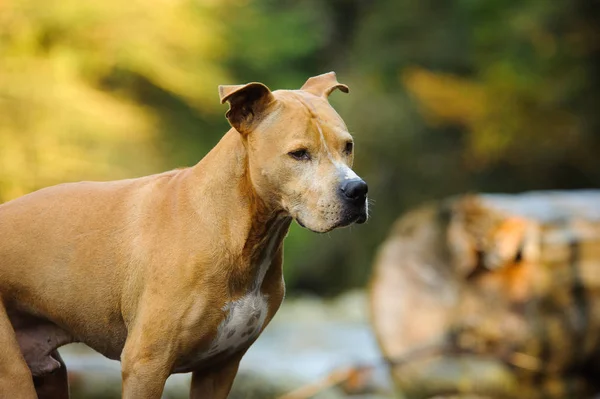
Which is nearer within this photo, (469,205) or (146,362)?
(146,362)

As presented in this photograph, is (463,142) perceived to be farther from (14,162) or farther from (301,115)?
(301,115)

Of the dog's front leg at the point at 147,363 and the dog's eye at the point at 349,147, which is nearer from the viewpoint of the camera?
the dog's front leg at the point at 147,363

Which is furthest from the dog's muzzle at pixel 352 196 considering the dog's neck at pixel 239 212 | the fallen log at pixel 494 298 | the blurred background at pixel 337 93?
the blurred background at pixel 337 93

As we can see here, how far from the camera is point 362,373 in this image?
789 centimetres

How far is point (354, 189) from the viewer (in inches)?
129

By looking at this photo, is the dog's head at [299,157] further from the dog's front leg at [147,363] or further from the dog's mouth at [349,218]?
the dog's front leg at [147,363]

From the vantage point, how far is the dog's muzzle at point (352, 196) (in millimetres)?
3285

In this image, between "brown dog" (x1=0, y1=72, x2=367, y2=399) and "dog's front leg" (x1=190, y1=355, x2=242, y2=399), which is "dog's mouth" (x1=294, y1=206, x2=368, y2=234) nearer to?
"brown dog" (x1=0, y1=72, x2=367, y2=399)

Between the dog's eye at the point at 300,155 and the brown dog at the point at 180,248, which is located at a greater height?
the dog's eye at the point at 300,155

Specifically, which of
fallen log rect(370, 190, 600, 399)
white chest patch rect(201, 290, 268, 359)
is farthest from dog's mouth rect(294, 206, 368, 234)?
fallen log rect(370, 190, 600, 399)

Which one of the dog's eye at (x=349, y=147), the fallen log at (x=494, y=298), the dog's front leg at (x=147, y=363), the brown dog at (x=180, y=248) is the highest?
the dog's eye at (x=349, y=147)

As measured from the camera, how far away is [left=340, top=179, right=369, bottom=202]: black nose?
10.8ft

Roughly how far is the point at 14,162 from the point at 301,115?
6.10 metres

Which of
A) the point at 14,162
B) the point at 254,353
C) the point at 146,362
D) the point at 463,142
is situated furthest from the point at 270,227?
the point at 463,142
